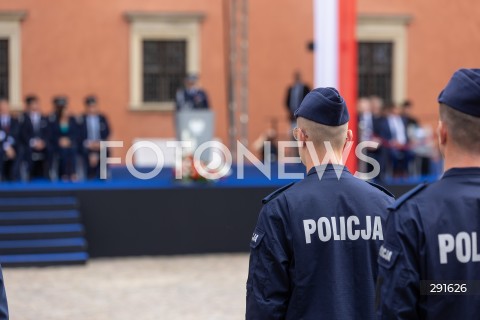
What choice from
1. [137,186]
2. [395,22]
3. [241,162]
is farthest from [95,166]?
[395,22]

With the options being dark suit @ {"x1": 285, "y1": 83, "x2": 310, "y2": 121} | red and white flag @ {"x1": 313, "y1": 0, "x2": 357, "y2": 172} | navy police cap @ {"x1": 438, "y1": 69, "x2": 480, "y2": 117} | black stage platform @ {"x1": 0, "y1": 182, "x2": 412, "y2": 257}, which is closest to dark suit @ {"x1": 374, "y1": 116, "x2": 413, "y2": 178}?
dark suit @ {"x1": 285, "y1": 83, "x2": 310, "y2": 121}

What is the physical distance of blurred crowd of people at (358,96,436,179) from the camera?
1980 cm

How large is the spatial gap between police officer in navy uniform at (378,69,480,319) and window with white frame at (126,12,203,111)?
22204 mm

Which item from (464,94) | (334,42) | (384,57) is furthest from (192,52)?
(464,94)

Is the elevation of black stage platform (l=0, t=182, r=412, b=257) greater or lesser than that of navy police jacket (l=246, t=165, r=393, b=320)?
lesser

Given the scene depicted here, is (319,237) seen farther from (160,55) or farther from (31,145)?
(160,55)

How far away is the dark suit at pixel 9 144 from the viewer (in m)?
17.3

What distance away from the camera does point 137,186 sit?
13992 millimetres

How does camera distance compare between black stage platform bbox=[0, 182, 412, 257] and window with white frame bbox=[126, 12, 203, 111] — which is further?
window with white frame bbox=[126, 12, 203, 111]

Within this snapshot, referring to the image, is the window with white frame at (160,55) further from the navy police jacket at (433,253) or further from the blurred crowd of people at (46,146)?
the navy police jacket at (433,253)

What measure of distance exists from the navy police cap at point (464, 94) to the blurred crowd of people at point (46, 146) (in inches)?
584

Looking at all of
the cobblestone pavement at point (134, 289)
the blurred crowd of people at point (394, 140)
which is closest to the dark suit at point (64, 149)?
the cobblestone pavement at point (134, 289)

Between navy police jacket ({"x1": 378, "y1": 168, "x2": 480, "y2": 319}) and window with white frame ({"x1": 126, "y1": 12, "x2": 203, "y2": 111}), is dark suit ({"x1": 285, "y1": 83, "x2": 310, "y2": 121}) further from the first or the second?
navy police jacket ({"x1": 378, "y1": 168, "x2": 480, "y2": 319})

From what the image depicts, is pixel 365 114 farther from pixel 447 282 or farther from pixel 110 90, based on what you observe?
pixel 447 282
